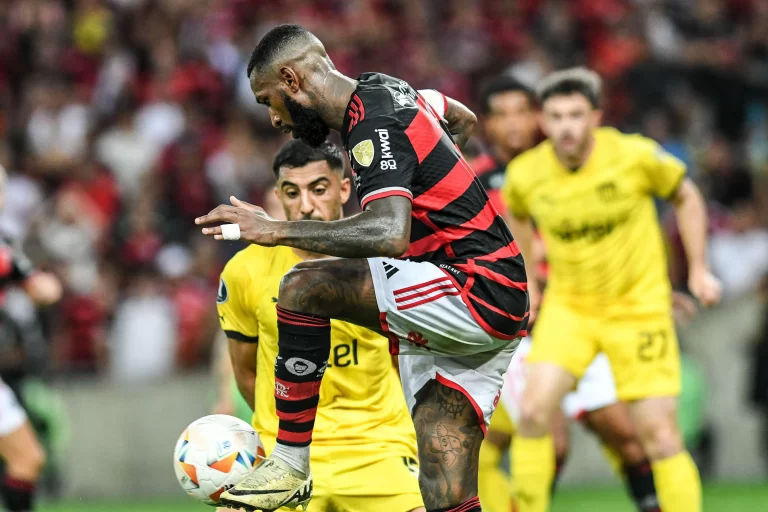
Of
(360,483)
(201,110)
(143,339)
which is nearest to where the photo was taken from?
(360,483)

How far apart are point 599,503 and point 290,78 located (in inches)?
267

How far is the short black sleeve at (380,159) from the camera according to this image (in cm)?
429

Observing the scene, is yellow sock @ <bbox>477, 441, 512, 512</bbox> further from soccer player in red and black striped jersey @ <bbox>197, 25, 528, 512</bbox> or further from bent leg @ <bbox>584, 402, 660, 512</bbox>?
soccer player in red and black striped jersey @ <bbox>197, 25, 528, 512</bbox>

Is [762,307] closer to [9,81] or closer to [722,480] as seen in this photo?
[722,480]

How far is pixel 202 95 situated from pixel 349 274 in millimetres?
10463

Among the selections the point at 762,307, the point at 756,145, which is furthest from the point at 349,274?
the point at 756,145

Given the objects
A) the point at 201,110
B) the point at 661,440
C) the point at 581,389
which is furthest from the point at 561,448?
the point at 201,110

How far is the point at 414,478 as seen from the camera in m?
5.14

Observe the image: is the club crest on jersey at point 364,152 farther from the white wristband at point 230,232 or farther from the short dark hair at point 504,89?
the short dark hair at point 504,89

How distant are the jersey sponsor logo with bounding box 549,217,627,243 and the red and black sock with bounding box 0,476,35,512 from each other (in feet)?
11.9

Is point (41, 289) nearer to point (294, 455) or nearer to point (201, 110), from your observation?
point (294, 455)

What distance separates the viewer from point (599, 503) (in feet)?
34.1

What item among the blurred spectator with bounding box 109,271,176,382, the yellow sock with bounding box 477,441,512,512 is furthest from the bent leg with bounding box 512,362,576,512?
the blurred spectator with bounding box 109,271,176,382

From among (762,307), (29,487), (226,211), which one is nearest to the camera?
(226,211)
